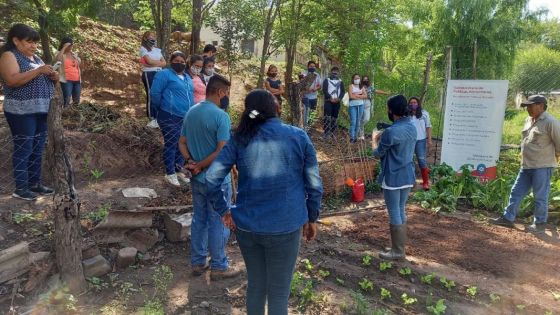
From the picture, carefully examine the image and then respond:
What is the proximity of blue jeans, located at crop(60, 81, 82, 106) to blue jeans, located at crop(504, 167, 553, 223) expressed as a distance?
22.4 ft

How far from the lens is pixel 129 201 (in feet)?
17.0

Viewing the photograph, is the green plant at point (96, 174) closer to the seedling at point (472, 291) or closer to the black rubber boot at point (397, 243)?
the black rubber boot at point (397, 243)

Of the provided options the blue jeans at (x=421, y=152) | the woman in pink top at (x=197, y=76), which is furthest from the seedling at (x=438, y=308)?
the blue jeans at (x=421, y=152)

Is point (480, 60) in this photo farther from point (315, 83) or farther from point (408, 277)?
point (408, 277)

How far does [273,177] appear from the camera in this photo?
111 inches

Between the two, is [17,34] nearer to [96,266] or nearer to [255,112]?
[96,266]

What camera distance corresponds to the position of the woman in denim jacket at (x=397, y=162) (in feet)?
15.5

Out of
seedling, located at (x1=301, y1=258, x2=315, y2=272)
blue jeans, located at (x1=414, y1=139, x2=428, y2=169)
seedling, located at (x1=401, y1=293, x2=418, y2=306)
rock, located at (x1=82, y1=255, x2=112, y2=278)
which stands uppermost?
blue jeans, located at (x1=414, y1=139, x2=428, y2=169)

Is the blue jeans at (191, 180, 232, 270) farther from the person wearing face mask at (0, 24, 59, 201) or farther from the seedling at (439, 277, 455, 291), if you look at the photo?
the seedling at (439, 277, 455, 291)

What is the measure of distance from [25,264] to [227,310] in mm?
1746

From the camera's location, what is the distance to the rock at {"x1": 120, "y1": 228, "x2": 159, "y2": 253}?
4.76 m

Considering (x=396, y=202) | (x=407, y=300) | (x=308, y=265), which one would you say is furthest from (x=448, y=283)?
(x=308, y=265)

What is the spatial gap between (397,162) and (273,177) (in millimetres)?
2349

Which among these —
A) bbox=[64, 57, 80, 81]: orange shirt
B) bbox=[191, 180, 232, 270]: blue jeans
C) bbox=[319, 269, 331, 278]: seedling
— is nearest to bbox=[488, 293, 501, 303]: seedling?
bbox=[319, 269, 331, 278]: seedling
